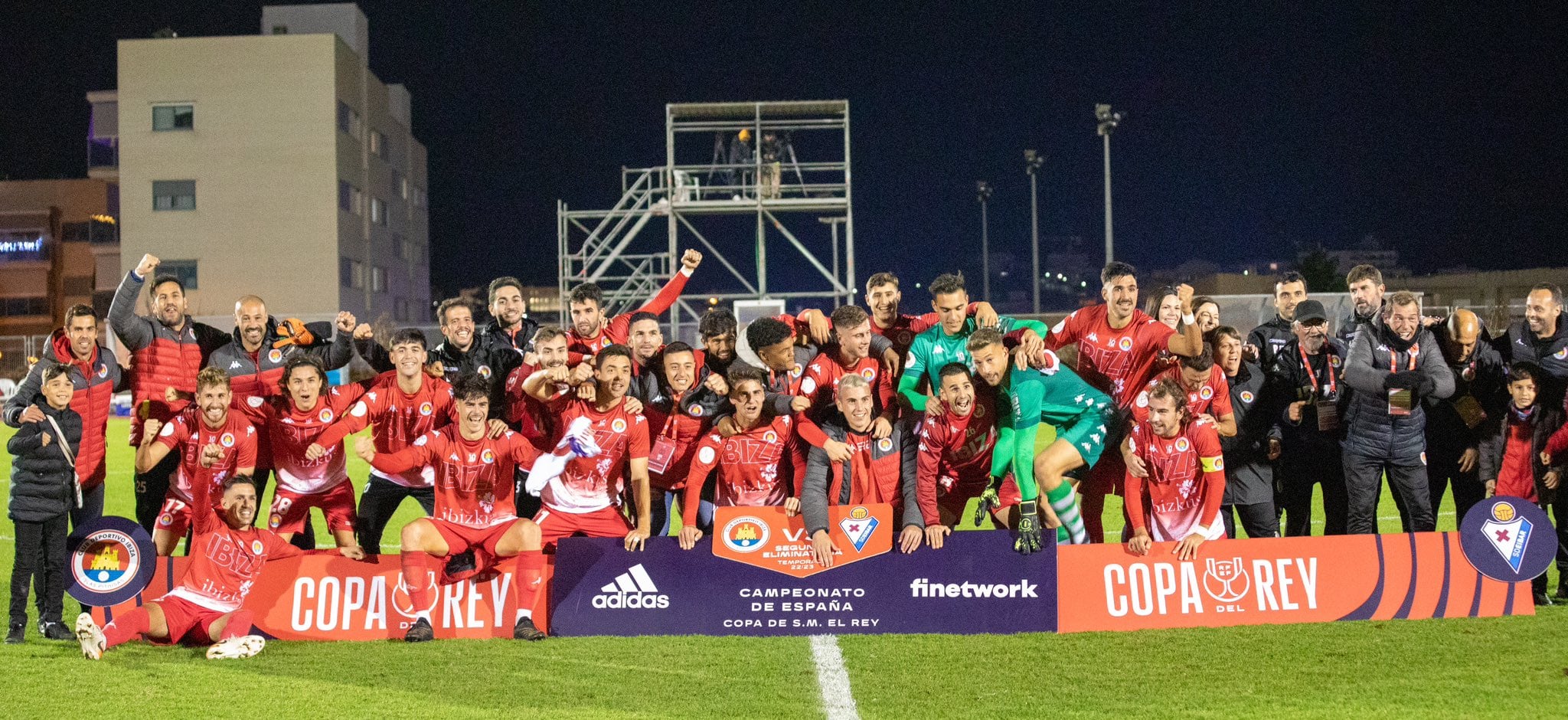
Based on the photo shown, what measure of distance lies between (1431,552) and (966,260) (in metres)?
131

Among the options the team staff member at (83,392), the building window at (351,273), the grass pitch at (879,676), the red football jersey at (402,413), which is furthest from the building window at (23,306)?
the red football jersey at (402,413)

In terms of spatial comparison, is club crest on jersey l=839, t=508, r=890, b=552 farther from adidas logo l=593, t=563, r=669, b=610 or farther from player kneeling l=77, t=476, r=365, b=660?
player kneeling l=77, t=476, r=365, b=660

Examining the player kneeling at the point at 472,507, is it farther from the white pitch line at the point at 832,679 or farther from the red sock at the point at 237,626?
the white pitch line at the point at 832,679

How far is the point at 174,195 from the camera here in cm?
3788

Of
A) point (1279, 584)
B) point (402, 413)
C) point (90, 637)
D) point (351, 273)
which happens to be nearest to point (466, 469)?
point (402, 413)

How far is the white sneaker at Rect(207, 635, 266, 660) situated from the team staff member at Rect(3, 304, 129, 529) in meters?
1.14

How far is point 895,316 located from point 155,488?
4.53m

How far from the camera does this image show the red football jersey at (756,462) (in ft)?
21.0

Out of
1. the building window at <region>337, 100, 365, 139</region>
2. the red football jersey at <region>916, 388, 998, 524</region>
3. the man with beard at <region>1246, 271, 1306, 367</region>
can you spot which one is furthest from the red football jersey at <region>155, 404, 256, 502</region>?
the building window at <region>337, 100, 365, 139</region>

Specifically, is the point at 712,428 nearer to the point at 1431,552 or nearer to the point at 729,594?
the point at 729,594

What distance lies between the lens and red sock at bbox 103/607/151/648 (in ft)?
18.0

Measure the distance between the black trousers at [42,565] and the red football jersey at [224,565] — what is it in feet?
2.31

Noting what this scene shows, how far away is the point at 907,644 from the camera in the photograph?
222 inches

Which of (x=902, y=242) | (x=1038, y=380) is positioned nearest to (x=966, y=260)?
(x=902, y=242)
